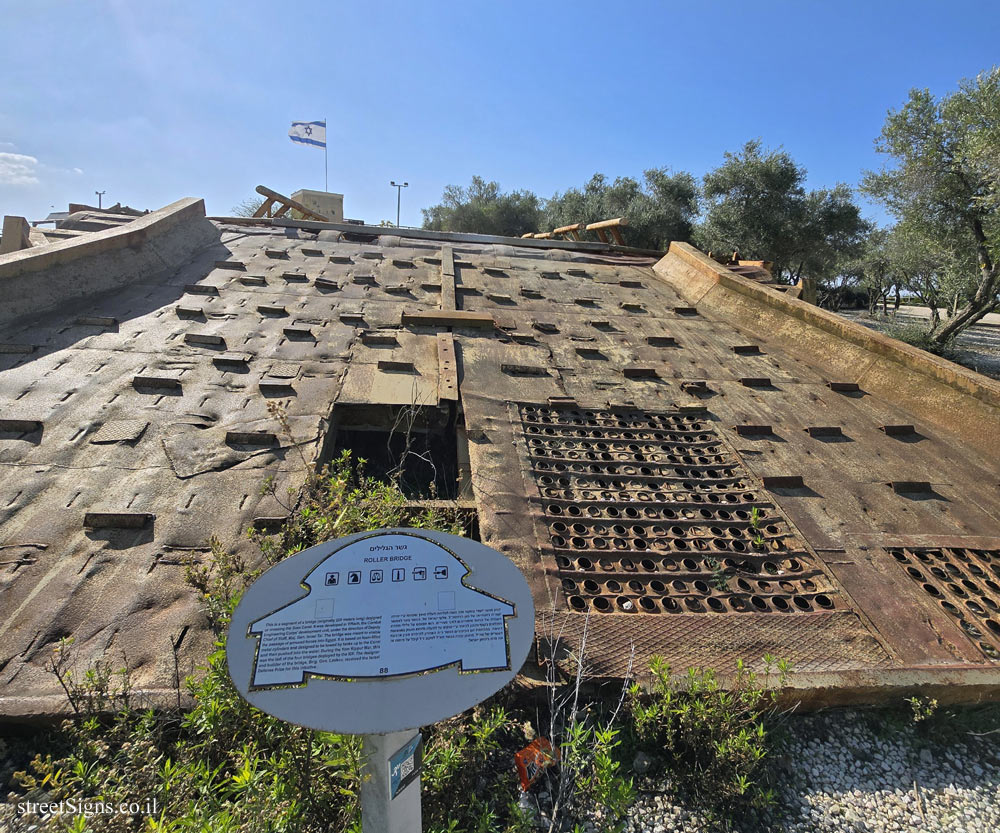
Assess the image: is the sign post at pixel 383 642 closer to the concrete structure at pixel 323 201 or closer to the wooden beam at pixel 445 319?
the wooden beam at pixel 445 319

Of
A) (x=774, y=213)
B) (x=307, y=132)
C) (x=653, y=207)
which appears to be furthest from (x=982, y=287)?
(x=307, y=132)

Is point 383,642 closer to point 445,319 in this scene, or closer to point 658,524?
point 658,524

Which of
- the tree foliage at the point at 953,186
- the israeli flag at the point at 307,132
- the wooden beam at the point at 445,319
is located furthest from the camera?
the israeli flag at the point at 307,132

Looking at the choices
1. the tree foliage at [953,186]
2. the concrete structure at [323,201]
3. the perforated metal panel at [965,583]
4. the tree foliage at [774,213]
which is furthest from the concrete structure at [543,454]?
the concrete structure at [323,201]

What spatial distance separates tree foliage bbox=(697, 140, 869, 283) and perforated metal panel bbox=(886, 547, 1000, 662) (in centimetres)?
1872

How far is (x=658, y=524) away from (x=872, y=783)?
151 centimetres

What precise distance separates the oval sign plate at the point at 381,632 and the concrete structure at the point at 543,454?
3.51 ft

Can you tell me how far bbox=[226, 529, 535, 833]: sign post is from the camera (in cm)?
124

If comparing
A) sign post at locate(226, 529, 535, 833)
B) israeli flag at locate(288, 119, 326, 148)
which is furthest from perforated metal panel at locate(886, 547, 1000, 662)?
israeli flag at locate(288, 119, 326, 148)

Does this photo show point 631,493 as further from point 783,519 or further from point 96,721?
point 96,721

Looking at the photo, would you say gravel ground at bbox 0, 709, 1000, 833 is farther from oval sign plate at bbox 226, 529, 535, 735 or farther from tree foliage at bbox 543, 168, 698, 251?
tree foliage at bbox 543, 168, 698, 251

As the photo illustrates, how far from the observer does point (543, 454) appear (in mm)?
3781

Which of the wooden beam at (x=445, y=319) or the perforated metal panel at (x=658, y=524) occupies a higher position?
the wooden beam at (x=445, y=319)

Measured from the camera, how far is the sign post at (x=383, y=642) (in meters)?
1.24
